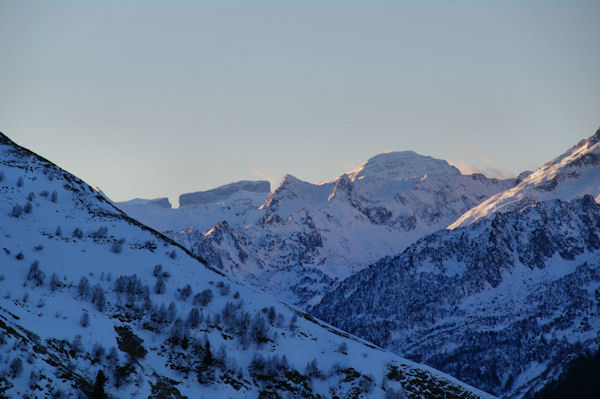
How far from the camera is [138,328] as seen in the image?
128m

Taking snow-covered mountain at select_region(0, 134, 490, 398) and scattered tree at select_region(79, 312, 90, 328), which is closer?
snow-covered mountain at select_region(0, 134, 490, 398)

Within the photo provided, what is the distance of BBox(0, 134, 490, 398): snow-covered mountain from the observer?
359ft

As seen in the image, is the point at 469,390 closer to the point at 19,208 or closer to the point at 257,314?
the point at 257,314

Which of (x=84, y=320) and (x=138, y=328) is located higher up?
(x=138, y=328)

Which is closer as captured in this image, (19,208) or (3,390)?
(3,390)

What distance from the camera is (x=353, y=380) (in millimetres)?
131875

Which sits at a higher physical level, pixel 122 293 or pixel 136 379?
pixel 122 293

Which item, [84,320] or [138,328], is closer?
[84,320]

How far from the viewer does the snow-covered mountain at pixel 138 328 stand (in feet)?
359

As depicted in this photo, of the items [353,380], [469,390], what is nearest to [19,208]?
[353,380]

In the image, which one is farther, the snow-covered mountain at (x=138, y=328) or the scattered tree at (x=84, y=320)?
the scattered tree at (x=84, y=320)

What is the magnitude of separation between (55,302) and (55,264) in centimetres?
1560

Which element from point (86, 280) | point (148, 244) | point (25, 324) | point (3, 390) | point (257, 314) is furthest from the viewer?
point (148, 244)

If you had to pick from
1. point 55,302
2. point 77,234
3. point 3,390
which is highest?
point 77,234
